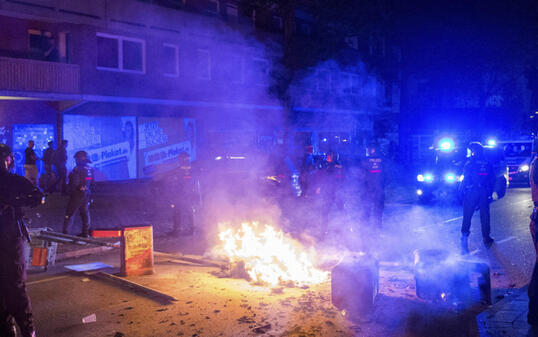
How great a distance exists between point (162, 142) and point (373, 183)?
15.0m

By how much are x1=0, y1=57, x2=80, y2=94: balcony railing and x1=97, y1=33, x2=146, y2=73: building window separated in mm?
1491

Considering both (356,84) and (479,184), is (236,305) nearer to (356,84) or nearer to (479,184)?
(479,184)

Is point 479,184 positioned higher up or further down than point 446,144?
further down

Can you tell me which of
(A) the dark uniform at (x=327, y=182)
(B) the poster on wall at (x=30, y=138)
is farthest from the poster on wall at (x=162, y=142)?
(A) the dark uniform at (x=327, y=182)

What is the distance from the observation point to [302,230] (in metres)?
9.62

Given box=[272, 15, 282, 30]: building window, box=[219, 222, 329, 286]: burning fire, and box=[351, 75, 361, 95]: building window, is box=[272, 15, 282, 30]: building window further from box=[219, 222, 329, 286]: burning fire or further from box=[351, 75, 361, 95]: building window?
box=[219, 222, 329, 286]: burning fire

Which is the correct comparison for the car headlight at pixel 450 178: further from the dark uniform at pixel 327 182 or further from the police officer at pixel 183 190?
the police officer at pixel 183 190

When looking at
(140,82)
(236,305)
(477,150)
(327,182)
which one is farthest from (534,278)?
(140,82)

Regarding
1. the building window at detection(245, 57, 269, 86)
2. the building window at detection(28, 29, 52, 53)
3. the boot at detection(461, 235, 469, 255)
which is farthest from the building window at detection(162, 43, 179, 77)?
the boot at detection(461, 235, 469, 255)

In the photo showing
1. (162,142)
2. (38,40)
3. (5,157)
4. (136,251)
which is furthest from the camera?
(162,142)

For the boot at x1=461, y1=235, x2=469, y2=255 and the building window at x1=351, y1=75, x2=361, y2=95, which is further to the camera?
the building window at x1=351, y1=75, x2=361, y2=95

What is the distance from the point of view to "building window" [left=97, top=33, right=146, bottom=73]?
19203mm

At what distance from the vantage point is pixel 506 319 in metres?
4.53

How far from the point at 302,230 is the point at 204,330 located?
546cm
